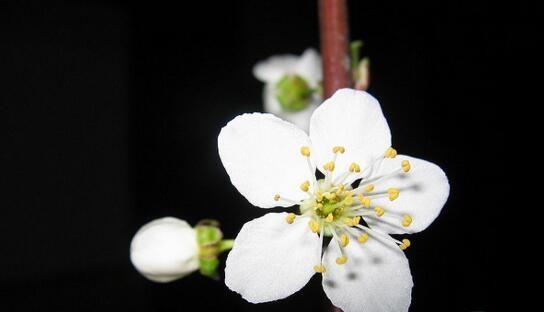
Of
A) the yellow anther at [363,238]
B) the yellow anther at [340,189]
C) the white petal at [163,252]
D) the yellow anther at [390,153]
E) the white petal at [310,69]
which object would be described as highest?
the white petal at [310,69]

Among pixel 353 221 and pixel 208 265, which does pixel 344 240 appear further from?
pixel 208 265

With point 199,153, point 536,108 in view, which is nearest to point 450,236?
point 536,108

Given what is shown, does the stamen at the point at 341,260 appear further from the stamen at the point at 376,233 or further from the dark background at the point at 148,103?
the dark background at the point at 148,103

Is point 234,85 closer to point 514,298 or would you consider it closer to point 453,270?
point 453,270

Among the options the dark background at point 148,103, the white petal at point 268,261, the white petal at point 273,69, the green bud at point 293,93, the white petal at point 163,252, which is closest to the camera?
the white petal at point 268,261

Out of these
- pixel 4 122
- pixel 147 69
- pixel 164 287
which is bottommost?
pixel 164 287

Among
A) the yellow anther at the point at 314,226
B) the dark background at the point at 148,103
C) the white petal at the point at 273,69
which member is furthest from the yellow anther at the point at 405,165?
the dark background at the point at 148,103
